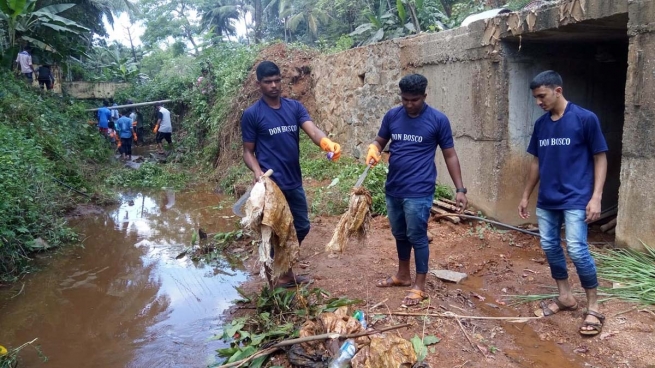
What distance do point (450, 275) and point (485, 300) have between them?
462 millimetres

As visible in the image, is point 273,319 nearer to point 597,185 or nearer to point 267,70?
point 267,70

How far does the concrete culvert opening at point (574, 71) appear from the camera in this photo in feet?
18.2

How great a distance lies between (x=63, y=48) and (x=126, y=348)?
12769 mm

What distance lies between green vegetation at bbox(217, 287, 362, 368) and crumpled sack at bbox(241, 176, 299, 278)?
0.23 meters

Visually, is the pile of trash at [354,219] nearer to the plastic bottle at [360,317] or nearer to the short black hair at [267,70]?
the plastic bottle at [360,317]

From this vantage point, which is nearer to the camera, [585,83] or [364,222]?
[364,222]

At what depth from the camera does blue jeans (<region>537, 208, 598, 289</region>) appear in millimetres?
3268

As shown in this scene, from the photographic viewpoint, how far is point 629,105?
170 inches

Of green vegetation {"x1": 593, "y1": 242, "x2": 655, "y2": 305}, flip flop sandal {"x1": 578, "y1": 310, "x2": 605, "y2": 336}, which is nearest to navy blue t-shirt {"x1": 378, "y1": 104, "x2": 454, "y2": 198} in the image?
flip flop sandal {"x1": 578, "y1": 310, "x2": 605, "y2": 336}

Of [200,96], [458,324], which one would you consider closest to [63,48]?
[200,96]

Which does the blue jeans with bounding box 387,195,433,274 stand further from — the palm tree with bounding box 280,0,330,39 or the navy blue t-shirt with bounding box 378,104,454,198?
the palm tree with bounding box 280,0,330,39

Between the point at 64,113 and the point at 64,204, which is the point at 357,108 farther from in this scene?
the point at 64,113

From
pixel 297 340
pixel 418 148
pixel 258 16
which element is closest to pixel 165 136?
pixel 418 148

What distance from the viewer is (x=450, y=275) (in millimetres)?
4516
